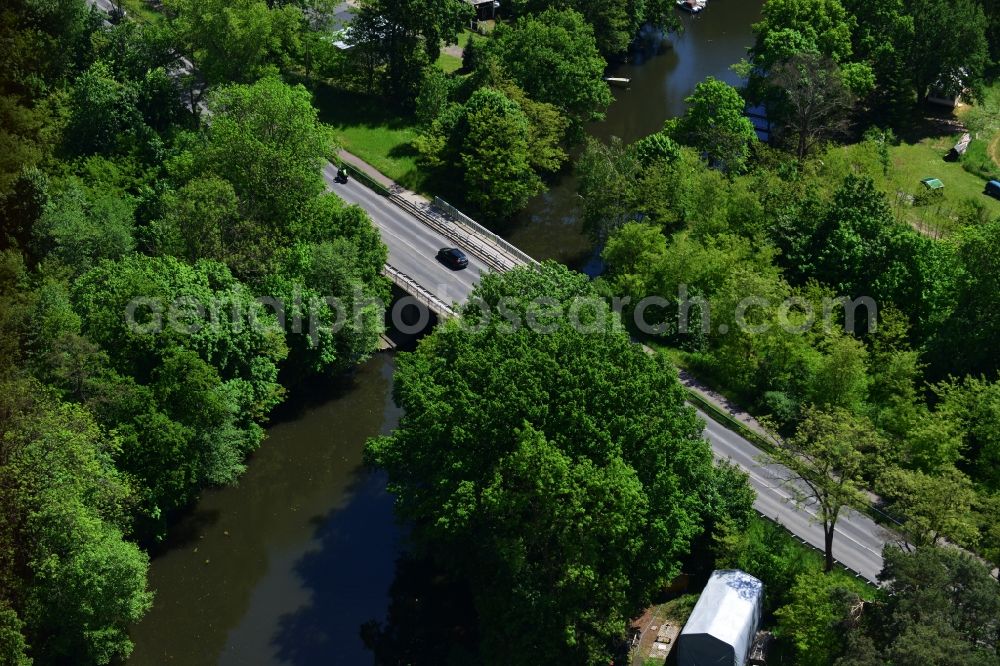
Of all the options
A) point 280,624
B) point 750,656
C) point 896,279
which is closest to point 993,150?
point 896,279

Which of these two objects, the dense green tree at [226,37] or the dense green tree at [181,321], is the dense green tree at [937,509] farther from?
the dense green tree at [226,37]

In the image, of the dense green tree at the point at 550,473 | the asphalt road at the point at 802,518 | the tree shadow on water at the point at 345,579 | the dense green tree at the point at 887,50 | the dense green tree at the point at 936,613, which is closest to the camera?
the dense green tree at the point at 936,613

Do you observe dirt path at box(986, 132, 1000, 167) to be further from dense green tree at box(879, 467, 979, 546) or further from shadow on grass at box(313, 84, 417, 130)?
dense green tree at box(879, 467, 979, 546)

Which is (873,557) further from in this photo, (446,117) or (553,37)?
(553,37)

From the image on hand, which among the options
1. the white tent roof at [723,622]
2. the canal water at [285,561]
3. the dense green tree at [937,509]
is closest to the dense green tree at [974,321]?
the dense green tree at [937,509]

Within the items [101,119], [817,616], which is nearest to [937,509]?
[817,616]

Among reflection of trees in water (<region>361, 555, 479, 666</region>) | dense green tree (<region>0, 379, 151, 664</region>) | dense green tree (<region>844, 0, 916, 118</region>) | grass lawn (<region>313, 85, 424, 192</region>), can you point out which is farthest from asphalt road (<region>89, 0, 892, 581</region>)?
dense green tree (<region>844, 0, 916, 118</region>)
